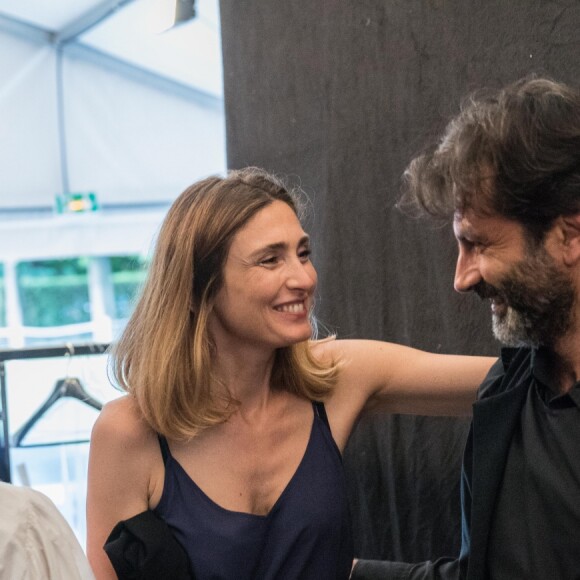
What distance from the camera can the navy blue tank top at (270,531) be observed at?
1.63 meters

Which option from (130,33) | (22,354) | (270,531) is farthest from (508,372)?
(130,33)

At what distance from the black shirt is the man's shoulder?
1.5 inches

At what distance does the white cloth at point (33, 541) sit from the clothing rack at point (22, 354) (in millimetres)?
1125

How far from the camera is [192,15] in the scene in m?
2.89

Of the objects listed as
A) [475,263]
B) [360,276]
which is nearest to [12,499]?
[475,263]

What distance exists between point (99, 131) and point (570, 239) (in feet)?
12.6

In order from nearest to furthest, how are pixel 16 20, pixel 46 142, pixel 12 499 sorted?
pixel 12 499
pixel 16 20
pixel 46 142

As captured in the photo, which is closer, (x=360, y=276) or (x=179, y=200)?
(x=179, y=200)

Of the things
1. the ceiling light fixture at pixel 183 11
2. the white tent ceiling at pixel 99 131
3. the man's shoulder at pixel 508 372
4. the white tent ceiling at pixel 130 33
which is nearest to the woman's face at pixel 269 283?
the man's shoulder at pixel 508 372

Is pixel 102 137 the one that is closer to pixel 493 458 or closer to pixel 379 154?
pixel 379 154

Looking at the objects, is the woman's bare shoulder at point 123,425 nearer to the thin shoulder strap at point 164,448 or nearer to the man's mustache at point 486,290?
the thin shoulder strap at point 164,448

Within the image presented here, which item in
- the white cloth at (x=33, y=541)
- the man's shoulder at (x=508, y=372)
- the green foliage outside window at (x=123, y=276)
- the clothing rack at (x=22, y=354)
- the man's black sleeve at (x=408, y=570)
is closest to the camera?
the white cloth at (x=33, y=541)

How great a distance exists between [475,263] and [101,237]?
12.3ft

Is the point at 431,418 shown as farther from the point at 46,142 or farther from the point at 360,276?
the point at 46,142
